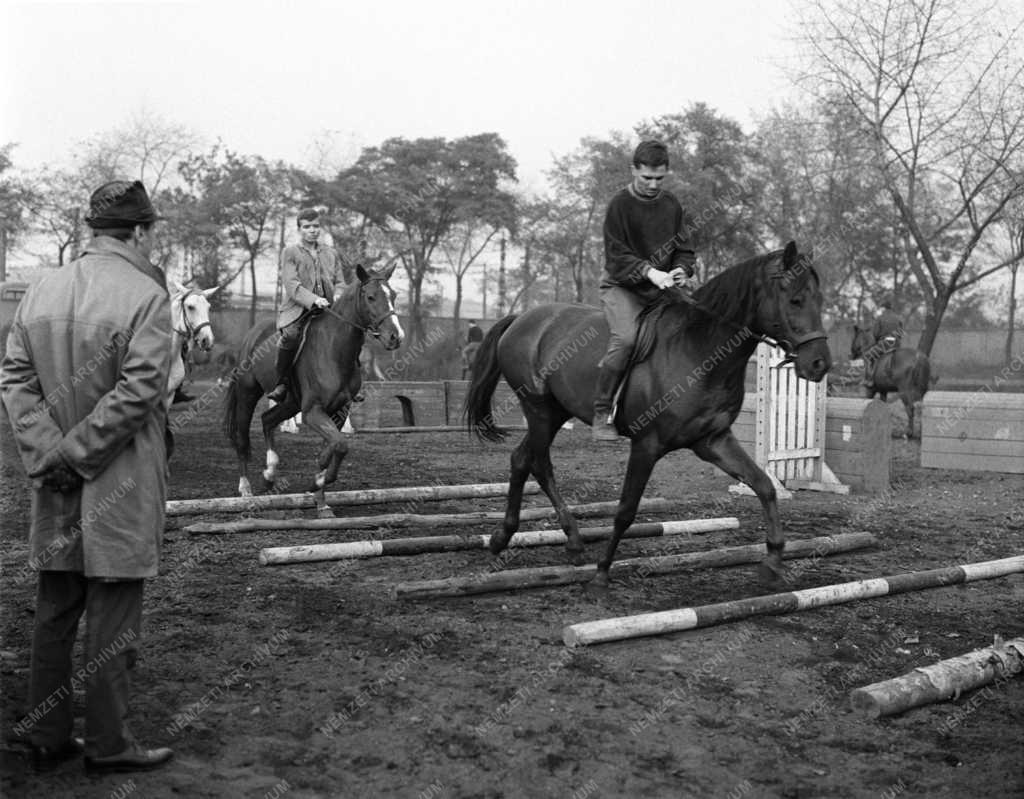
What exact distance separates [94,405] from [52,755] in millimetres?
1327

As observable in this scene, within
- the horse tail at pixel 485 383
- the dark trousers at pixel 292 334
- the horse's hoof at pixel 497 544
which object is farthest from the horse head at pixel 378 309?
the horse's hoof at pixel 497 544

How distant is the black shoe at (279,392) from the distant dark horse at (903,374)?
11687 mm

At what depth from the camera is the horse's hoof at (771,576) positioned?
21.2 ft

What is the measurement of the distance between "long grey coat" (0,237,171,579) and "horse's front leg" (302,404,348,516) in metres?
5.18

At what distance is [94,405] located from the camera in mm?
3678

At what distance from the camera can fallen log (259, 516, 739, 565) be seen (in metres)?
6.87

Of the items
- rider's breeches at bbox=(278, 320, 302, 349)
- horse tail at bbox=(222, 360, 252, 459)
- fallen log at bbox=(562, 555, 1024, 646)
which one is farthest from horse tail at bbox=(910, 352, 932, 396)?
horse tail at bbox=(222, 360, 252, 459)

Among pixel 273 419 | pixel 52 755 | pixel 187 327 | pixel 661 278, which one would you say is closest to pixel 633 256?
pixel 661 278

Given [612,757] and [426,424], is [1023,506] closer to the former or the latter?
[612,757]

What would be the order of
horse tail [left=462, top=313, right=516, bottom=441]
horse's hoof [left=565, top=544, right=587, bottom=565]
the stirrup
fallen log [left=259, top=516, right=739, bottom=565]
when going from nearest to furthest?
the stirrup → fallen log [left=259, top=516, right=739, bottom=565] → horse's hoof [left=565, top=544, right=587, bottom=565] → horse tail [left=462, top=313, right=516, bottom=441]

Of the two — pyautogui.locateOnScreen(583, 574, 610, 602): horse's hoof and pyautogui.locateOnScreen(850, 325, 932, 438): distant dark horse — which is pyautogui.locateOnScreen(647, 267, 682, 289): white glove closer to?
pyautogui.locateOnScreen(583, 574, 610, 602): horse's hoof

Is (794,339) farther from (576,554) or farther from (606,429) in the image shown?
(576,554)

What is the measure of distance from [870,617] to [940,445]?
852 cm

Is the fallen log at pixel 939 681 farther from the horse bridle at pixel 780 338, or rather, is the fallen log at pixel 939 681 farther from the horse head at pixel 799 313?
the horse bridle at pixel 780 338
